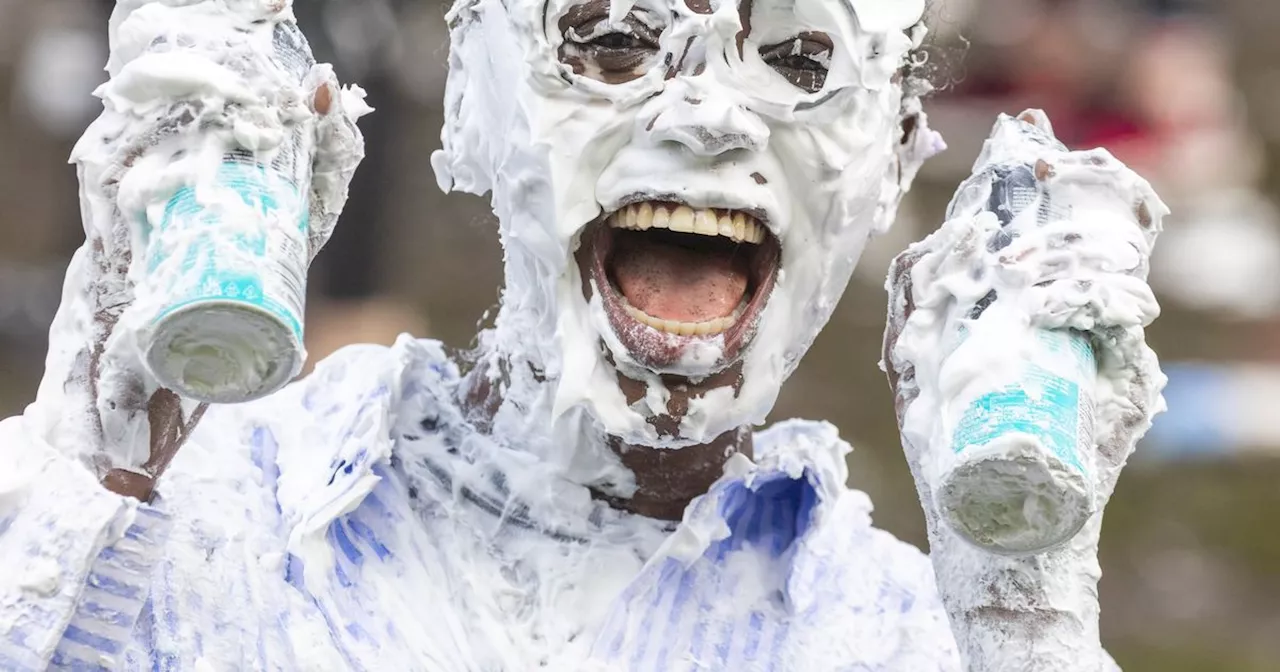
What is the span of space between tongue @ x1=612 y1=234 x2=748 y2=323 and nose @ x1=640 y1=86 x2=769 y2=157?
0.12 meters

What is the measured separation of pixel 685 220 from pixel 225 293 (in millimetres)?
543

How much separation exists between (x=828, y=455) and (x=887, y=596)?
159 millimetres

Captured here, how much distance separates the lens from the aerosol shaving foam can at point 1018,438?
1.79 metres

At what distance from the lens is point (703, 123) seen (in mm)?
2123

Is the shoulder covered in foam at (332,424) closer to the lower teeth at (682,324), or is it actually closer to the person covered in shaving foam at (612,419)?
the person covered in shaving foam at (612,419)

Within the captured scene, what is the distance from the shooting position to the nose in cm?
212

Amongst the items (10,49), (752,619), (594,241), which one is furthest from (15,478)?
(10,49)

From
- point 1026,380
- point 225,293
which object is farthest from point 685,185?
point 225,293

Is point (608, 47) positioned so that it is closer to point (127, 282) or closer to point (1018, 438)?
point (127, 282)

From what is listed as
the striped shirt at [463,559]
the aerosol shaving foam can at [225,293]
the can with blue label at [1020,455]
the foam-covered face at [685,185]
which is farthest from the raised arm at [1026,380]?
the aerosol shaving foam can at [225,293]

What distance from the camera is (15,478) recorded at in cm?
199

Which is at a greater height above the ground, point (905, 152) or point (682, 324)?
point (905, 152)

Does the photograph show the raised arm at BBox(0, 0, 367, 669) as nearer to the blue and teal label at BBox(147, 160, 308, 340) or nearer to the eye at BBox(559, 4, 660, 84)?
the blue and teal label at BBox(147, 160, 308, 340)

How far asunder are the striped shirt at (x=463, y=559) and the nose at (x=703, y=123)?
1.25 feet
